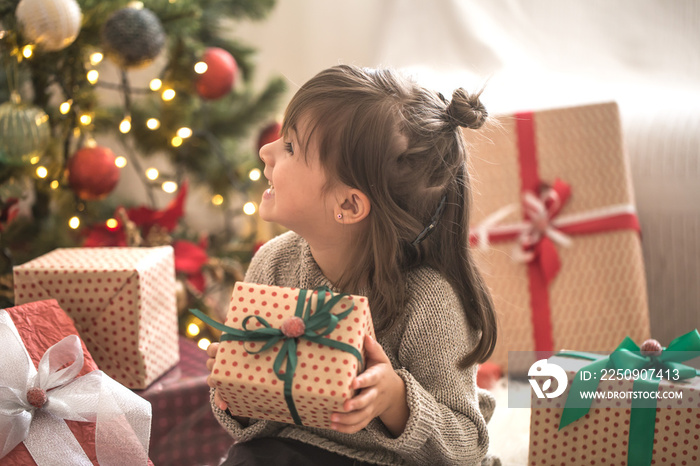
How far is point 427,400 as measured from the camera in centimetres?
87

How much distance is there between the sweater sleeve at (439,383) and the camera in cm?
87

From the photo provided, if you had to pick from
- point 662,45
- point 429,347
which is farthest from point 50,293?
point 662,45

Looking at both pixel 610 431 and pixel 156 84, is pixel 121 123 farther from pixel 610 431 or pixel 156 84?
pixel 610 431

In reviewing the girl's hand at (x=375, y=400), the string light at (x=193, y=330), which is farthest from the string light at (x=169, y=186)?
the girl's hand at (x=375, y=400)

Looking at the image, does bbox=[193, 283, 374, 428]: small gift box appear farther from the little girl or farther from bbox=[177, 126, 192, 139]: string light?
bbox=[177, 126, 192, 139]: string light

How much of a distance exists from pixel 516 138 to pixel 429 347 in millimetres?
675

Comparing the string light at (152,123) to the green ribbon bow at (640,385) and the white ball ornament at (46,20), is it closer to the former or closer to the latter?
the white ball ornament at (46,20)

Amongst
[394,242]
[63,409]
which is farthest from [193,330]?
[394,242]

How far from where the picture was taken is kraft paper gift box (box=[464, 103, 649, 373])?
1353mm

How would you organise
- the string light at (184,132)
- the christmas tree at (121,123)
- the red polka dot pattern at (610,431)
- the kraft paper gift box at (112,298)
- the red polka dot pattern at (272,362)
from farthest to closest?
the string light at (184,132) → the christmas tree at (121,123) → the kraft paper gift box at (112,298) → the red polka dot pattern at (610,431) → the red polka dot pattern at (272,362)

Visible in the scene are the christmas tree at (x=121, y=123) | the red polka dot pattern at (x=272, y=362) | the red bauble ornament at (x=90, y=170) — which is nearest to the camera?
the red polka dot pattern at (x=272, y=362)

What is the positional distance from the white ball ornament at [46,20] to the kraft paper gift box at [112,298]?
1.17 feet

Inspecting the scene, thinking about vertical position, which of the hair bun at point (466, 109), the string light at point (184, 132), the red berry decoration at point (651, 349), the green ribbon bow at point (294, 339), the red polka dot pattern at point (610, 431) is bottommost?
the red polka dot pattern at point (610, 431)

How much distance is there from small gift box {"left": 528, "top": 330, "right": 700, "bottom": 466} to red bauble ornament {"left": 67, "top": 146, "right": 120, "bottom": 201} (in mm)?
883
